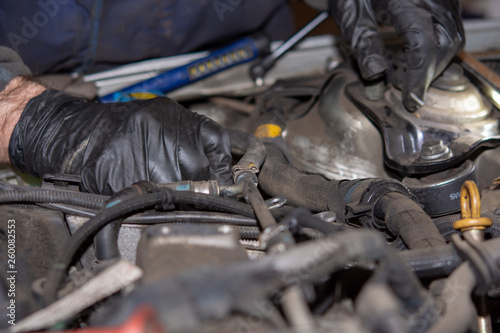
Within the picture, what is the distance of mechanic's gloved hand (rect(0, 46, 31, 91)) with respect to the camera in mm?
1129

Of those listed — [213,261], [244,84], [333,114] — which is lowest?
[244,84]

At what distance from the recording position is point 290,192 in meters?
1.00

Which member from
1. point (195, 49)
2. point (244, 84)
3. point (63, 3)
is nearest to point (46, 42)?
point (63, 3)

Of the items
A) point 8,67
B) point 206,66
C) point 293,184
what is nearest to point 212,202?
point 293,184

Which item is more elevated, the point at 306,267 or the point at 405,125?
the point at 306,267

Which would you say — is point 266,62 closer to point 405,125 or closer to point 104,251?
point 405,125

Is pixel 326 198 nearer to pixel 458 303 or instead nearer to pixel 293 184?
pixel 293 184

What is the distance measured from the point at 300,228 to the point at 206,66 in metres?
1.16

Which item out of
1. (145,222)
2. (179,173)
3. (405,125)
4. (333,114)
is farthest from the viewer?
(333,114)

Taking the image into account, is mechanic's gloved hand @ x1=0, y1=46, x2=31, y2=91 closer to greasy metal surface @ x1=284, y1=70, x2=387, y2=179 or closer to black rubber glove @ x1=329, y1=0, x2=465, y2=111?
greasy metal surface @ x1=284, y1=70, x2=387, y2=179

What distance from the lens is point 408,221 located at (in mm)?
764

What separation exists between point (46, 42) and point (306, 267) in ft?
4.75

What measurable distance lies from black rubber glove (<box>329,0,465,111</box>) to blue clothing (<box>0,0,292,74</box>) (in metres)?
0.68
